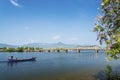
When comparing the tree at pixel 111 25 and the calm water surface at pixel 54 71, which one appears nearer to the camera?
the tree at pixel 111 25

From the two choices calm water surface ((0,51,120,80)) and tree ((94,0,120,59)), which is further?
calm water surface ((0,51,120,80))

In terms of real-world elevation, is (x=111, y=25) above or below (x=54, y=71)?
above

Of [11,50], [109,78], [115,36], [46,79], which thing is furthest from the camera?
[11,50]

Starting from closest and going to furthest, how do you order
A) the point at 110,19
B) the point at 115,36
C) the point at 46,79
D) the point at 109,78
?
the point at 115,36 < the point at 110,19 < the point at 109,78 < the point at 46,79

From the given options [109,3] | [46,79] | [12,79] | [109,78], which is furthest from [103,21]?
[12,79]

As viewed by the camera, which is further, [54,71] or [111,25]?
[54,71]

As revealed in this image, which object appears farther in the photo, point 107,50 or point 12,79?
point 12,79

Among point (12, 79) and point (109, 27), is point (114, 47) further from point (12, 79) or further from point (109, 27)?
point (12, 79)

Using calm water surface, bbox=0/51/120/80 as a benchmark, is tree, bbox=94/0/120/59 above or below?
above

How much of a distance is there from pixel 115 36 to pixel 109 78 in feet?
60.6

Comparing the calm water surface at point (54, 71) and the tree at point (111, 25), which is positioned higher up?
the tree at point (111, 25)

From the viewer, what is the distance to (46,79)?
36594 mm

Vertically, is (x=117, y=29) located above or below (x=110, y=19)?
below

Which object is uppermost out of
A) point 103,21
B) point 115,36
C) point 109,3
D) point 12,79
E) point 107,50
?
point 109,3
